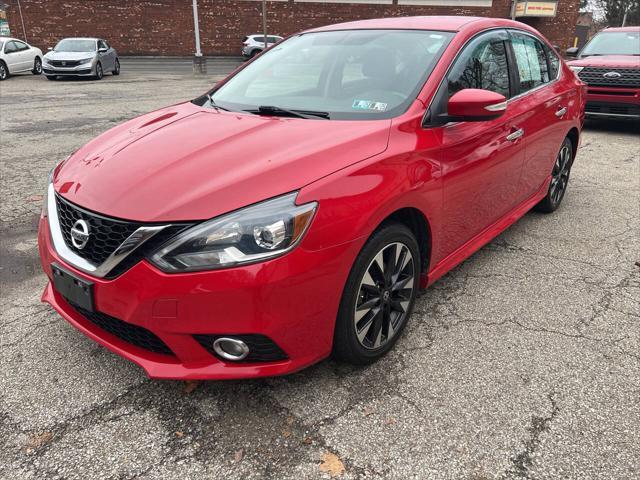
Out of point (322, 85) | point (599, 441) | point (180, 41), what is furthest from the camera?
point (180, 41)

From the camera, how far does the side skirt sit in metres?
2.92

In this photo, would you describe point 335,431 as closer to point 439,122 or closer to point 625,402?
point 625,402

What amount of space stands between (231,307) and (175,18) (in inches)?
1208

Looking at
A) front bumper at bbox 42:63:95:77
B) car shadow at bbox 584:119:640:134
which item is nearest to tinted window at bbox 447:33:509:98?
car shadow at bbox 584:119:640:134

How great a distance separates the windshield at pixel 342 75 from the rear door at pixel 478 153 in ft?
0.69

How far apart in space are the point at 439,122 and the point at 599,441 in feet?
5.43

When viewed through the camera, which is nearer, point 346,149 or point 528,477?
point 528,477

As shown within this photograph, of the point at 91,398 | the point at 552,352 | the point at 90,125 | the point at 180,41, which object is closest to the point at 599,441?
the point at 552,352

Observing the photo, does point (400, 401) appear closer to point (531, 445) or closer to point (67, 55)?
point (531, 445)

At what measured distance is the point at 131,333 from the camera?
213cm

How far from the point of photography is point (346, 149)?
89.3 inches

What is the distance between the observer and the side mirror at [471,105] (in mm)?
2598

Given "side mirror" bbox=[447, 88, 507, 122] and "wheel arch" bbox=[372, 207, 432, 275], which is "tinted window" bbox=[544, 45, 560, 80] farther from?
"wheel arch" bbox=[372, 207, 432, 275]

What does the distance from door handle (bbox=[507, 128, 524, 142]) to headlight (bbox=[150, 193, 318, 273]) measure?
79.4 inches
